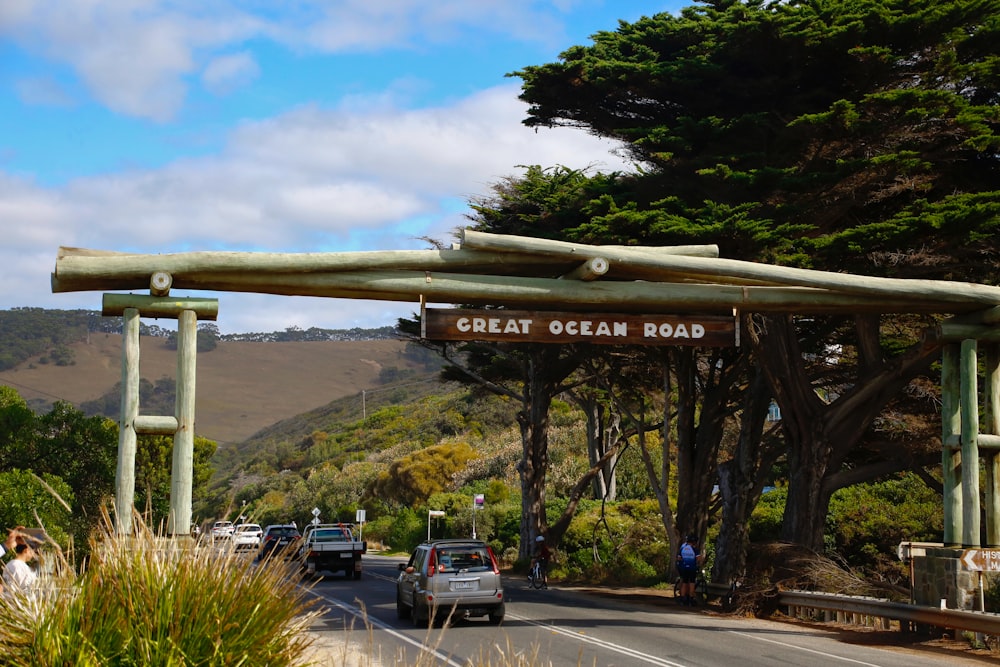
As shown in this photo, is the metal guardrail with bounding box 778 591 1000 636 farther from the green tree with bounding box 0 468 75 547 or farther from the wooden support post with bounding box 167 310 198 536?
the green tree with bounding box 0 468 75 547

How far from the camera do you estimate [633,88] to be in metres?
25.3

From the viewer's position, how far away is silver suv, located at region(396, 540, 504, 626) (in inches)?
777

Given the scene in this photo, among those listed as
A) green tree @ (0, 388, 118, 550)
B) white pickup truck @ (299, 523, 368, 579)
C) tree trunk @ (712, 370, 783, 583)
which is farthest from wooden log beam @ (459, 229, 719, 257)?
white pickup truck @ (299, 523, 368, 579)

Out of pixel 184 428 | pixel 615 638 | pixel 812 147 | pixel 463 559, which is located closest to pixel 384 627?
pixel 463 559

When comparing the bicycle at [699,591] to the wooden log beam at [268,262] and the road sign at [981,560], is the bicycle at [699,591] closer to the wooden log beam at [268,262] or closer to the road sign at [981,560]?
the road sign at [981,560]

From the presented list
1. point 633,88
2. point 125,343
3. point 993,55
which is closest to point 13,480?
point 125,343

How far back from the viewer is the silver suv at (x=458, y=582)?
19.7m

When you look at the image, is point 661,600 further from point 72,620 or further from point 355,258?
point 72,620

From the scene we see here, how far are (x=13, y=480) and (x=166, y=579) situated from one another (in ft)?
64.2

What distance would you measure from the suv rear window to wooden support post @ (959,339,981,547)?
7.96 metres

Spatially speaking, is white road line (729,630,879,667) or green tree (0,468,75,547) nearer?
white road line (729,630,879,667)

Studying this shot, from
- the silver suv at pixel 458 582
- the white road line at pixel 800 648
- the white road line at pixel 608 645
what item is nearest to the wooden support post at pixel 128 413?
the white road line at pixel 608 645

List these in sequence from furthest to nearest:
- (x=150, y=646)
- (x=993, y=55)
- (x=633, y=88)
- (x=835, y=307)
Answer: (x=633, y=88) → (x=993, y=55) → (x=835, y=307) → (x=150, y=646)

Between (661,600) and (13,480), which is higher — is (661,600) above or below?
below
